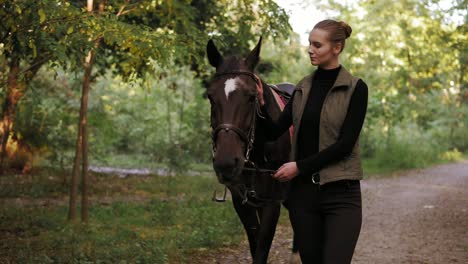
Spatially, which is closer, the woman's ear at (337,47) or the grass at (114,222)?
the woman's ear at (337,47)

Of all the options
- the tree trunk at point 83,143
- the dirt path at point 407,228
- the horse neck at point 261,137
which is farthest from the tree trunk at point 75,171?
the horse neck at point 261,137

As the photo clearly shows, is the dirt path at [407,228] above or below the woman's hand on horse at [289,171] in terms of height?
below

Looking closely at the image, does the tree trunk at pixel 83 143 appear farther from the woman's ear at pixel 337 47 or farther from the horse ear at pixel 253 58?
the woman's ear at pixel 337 47

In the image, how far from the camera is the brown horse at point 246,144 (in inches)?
141

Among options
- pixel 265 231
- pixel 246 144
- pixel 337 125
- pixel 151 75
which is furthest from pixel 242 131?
pixel 151 75

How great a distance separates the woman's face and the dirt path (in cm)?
449

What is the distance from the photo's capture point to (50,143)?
1485 cm

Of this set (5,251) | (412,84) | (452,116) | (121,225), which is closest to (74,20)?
(5,251)

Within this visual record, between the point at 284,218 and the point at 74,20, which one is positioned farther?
the point at 284,218

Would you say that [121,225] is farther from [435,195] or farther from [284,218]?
[435,195]

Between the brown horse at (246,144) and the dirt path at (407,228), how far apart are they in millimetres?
2652

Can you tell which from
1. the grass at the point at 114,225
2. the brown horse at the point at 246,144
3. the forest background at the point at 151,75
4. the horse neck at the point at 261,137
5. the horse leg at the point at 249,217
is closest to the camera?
the brown horse at the point at 246,144

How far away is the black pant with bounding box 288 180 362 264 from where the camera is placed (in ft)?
9.98

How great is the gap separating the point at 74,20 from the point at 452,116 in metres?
31.4
